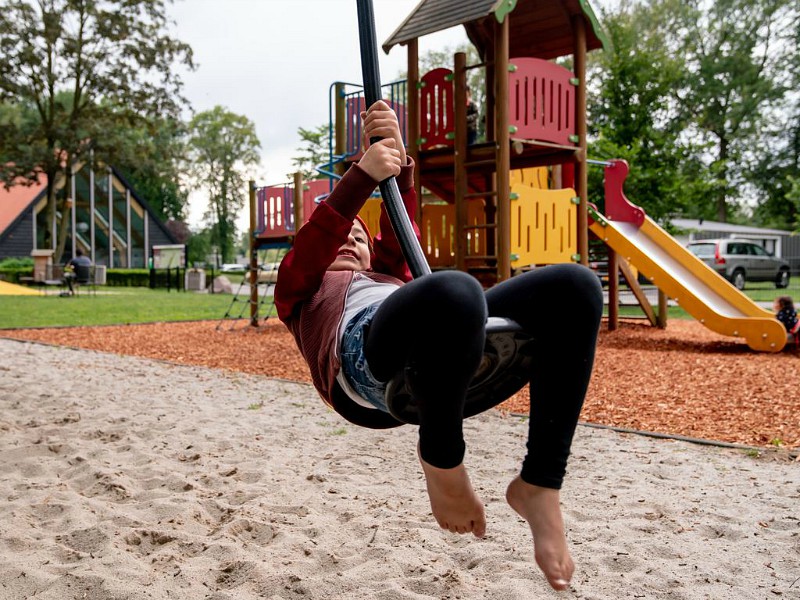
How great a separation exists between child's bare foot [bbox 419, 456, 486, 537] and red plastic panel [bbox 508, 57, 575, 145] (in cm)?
664

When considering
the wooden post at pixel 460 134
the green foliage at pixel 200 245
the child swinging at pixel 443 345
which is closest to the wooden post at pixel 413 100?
the wooden post at pixel 460 134

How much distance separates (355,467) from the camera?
434 cm

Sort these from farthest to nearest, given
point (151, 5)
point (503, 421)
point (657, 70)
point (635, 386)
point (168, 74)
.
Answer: point (168, 74), point (151, 5), point (657, 70), point (635, 386), point (503, 421)

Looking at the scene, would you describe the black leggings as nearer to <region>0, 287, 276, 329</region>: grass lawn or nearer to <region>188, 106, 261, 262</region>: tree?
<region>0, 287, 276, 329</region>: grass lawn

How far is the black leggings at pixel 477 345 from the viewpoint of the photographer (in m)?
1.54

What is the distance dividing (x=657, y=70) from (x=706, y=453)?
48.8 ft

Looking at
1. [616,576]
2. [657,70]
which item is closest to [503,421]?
[616,576]

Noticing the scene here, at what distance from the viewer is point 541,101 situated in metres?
8.15

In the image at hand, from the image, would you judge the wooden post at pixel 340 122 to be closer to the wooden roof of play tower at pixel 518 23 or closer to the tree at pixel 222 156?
the wooden roof of play tower at pixel 518 23

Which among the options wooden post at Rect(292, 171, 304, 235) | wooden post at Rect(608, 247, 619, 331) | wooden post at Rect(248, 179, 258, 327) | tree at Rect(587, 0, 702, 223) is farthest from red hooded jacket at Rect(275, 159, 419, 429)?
tree at Rect(587, 0, 702, 223)

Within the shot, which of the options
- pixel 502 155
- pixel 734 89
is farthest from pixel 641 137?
pixel 734 89

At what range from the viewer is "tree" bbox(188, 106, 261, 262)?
160ft

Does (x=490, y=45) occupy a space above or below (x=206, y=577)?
above

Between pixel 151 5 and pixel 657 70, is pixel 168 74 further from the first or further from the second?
pixel 657 70
